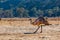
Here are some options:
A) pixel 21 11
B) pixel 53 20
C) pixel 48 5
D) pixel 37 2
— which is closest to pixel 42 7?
pixel 48 5

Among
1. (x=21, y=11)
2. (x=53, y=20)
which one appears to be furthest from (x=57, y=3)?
(x=53, y=20)

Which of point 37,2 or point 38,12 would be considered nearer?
point 38,12

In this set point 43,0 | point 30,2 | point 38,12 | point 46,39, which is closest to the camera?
point 46,39

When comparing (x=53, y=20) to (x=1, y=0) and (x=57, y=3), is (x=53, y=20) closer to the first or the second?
(x=57, y=3)

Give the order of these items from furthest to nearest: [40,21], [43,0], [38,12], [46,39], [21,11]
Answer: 1. [43,0]
2. [38,12]
3. [21,11]
4. [40,21]
5. [46,39]

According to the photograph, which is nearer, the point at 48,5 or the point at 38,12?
the point at 38,12

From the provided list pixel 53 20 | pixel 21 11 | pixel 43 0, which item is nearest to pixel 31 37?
Answer: pixel 53 20

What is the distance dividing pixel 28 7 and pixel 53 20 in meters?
37.0

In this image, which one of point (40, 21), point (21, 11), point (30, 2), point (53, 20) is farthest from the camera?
point (30, 2)

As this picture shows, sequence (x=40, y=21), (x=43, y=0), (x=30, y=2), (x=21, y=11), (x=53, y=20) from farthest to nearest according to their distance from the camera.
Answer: (x=43, y=0) → (x=30, y=2) → (x=21, y=11) → (x=53, y=20) → (x=40, y=21)

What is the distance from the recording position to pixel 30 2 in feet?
200

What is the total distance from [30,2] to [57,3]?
19.2 feet

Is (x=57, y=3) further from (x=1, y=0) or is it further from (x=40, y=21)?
(x=40, y=21)

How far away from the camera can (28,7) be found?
187 ft
